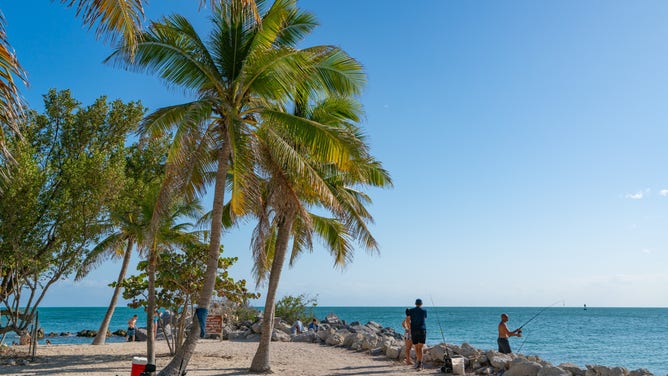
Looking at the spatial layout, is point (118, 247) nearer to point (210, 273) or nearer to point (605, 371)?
point (210, 273)

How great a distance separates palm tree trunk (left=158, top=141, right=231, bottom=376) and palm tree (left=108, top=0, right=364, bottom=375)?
21 mm

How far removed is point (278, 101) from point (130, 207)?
7.76 metres

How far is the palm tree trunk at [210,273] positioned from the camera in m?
10.5

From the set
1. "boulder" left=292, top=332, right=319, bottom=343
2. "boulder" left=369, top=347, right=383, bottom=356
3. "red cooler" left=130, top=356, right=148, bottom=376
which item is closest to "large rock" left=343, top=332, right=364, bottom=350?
"boulder" left=369, top=347, right=383, bottom=356

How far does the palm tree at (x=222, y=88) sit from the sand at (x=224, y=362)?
3.86 m

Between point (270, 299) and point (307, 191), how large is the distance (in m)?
2.92

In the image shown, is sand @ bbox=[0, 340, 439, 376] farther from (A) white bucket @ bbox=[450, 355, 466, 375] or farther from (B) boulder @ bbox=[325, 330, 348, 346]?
(B) boulder @ bbox=[325, 330, 348, 346]

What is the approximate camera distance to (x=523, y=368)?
12047mm

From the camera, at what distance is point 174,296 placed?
1503cm

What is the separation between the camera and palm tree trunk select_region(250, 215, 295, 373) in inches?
509

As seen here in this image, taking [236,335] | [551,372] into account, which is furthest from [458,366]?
[236,335]

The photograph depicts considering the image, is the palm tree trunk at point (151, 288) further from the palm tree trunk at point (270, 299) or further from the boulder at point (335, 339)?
the boulder at point (335, 339)

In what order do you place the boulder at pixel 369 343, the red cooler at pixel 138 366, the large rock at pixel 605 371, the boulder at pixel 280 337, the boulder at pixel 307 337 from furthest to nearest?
the boulder at pixel 280 337 → the boulder at pixel 307 337 → the boulder at pixel 369 343 → the large rock at pixel 605 371 → the red cooler at pixel 138 366

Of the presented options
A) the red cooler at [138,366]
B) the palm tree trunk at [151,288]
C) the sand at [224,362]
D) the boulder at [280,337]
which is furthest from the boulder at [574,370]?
the boulder at [280,337]
